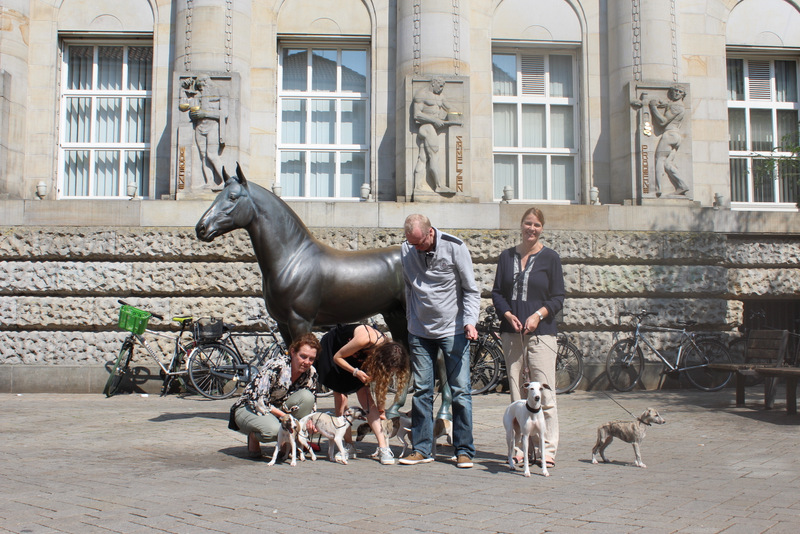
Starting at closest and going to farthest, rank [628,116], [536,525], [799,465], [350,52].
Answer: [536,525], [799,465], [628,116], [350,52]

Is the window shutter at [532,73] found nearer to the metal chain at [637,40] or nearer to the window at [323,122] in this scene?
the metal chain at [637,40]

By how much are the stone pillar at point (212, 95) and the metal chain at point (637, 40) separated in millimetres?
6718

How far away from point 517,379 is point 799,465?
2328 millimetres

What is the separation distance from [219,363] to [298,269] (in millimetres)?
3774

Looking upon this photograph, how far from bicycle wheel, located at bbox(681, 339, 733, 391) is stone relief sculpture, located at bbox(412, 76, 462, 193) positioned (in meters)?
4.58

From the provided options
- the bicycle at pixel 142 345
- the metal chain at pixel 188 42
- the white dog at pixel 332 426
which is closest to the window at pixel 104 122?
the metal chain at pixel 188 42

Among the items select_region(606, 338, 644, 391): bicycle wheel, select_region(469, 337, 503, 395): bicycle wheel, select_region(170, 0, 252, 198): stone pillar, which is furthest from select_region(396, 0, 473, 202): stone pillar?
select_region(606, 338, 644, 391): bicycle wheel

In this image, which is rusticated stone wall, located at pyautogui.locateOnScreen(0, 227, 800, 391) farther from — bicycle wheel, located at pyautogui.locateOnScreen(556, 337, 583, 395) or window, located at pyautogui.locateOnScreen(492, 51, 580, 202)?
window, located at pyautogui.locateOnScreen(492, 51, 580, 202)

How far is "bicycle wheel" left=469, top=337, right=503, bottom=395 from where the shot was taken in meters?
10.9

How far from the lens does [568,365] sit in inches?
437

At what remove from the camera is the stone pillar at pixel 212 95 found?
11.8 m

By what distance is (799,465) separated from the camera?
5852mm

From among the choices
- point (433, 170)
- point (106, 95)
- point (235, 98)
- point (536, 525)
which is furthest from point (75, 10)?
point (536, 525)

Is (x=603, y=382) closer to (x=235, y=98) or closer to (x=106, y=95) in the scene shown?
(x=235, y=98)
